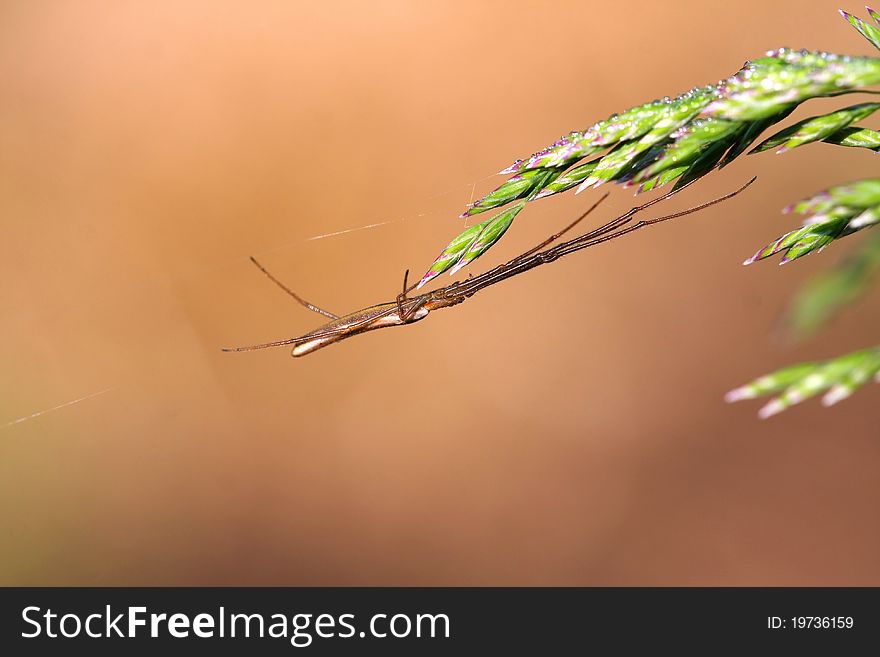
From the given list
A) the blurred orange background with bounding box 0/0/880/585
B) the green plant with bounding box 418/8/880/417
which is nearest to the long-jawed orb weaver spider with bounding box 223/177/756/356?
the green plant with bounding box 418/8/880/417

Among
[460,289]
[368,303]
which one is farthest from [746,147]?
[368,303]

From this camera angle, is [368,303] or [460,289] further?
[368,303]

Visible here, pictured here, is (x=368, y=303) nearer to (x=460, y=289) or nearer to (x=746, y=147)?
(x=460, y=289)

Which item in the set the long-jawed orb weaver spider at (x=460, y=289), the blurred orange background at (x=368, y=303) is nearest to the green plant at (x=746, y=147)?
the long-jawed orb weaver spider at (x=460, y=289)

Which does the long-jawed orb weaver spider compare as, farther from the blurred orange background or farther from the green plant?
the blurred orange background

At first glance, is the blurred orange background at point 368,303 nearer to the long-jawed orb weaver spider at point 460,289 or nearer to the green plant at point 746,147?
the long-jawed orb weaver spider at point 460,289
